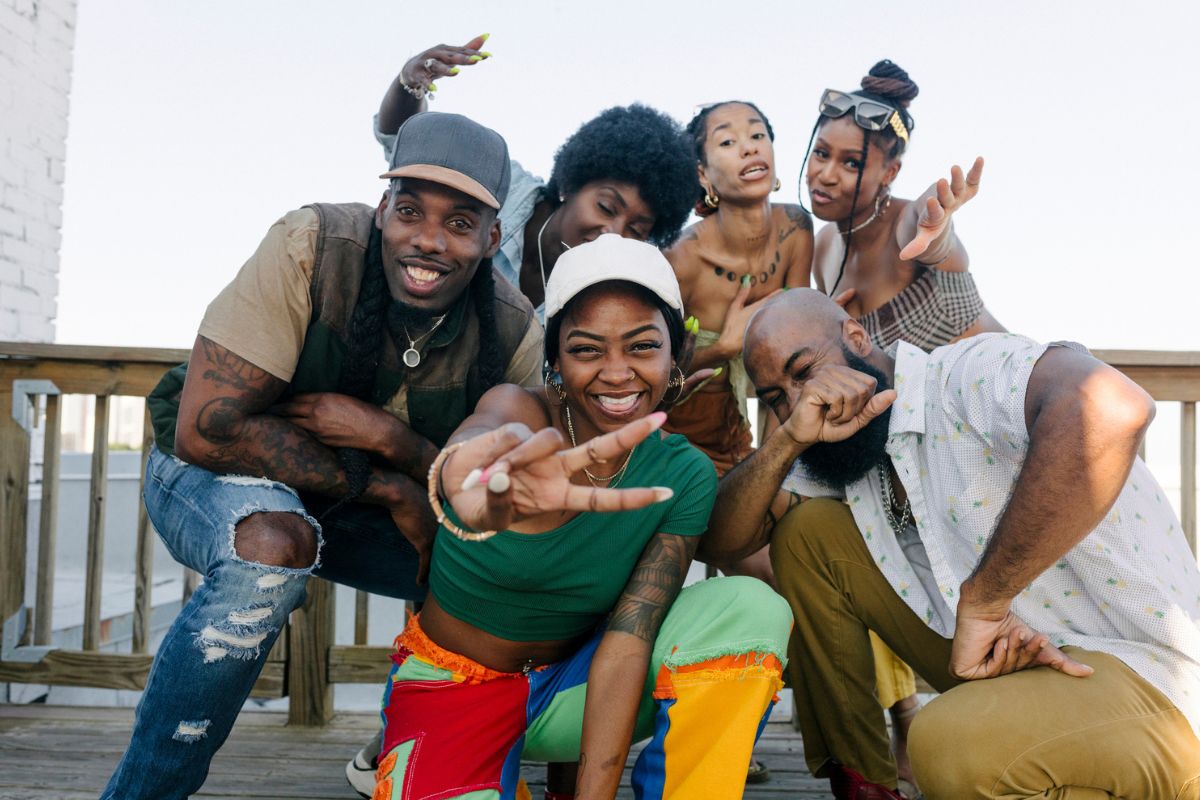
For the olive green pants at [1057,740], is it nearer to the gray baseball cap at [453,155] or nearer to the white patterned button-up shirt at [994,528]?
the white patterned button-up shirt at [994,528]

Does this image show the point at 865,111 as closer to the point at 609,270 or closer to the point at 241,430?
the point at 609,270

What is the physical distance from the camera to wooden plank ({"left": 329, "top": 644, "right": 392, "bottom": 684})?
129 inches

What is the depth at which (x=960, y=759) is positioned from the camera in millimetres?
1819

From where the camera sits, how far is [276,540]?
6.77 feet

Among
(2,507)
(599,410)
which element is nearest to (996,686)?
(599,410)

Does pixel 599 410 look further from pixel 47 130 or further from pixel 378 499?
pixel 47 130

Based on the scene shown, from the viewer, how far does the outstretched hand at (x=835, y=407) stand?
212 centimetres

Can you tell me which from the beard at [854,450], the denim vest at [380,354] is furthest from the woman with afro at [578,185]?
the beard at [854,450]

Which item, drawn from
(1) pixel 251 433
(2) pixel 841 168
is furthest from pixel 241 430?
(2) pixel 841 168

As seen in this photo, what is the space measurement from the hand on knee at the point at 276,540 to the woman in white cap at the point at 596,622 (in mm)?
303

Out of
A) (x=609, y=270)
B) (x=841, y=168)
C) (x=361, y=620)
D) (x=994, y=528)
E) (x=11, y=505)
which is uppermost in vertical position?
(x=841, y=168)

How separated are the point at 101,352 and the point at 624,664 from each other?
8.10 feet

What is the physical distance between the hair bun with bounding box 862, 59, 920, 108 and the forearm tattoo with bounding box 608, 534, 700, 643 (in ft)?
7.30

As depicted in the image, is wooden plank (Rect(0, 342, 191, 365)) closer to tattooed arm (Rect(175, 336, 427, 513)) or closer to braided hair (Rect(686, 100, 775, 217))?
tattooed arm (Rect(175, 336, 427, 513))
